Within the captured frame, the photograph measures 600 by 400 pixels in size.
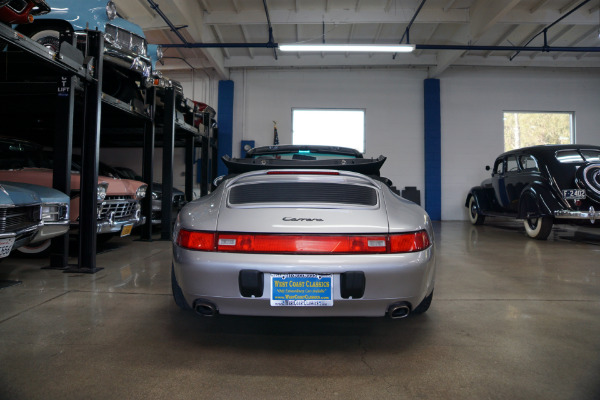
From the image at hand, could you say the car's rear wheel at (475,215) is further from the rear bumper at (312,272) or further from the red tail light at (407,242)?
the rear bumper at (312,272)

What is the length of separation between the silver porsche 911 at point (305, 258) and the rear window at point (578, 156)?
214 inches

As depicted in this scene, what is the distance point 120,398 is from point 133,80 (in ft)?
14.3

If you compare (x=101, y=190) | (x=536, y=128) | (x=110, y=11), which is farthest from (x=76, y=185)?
(x=536, y=128)

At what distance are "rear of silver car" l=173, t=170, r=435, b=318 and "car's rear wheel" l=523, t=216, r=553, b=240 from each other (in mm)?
5231

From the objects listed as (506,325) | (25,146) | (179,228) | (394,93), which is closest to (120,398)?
(179,228)

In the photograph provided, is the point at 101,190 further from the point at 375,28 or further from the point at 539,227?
the point at 375,28

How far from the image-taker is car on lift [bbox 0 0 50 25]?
239 centimetres

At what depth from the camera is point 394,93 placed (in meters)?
10.6

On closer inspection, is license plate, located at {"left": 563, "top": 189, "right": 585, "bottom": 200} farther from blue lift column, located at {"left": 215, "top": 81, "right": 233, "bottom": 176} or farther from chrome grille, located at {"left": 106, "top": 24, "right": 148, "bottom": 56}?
blue lift column, located at {"left": 215, "top": 81, "right": 233, "bottom": 176}

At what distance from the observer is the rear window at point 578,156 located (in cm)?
560

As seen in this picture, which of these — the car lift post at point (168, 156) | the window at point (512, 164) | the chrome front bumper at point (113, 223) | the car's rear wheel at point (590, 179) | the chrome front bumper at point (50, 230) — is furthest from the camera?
the window at point (512, 164)

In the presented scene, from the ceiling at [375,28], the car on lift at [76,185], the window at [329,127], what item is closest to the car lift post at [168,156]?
the car on lift at [76,185]

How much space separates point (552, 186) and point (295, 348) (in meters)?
5.58

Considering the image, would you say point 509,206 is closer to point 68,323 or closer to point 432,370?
point 432,370
